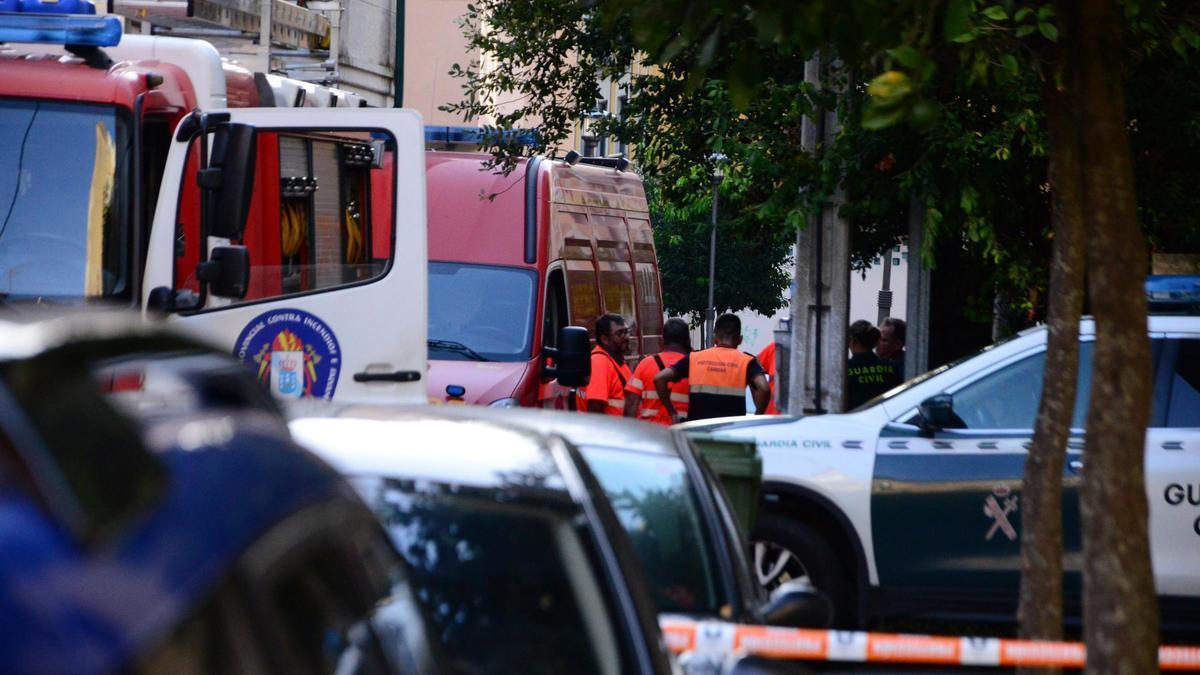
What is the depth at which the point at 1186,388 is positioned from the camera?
8.59 meters

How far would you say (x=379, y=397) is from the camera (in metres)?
8.12

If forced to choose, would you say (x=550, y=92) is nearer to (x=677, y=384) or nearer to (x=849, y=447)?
(x=677, y=384)

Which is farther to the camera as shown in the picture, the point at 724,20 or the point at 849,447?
the point at 849,447

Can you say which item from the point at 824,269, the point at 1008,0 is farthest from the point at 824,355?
the point at 1008,0

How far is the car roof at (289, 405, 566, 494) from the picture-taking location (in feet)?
12.1

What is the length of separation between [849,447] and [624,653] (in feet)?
18.5

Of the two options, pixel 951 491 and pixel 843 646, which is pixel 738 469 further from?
pixel 951 491

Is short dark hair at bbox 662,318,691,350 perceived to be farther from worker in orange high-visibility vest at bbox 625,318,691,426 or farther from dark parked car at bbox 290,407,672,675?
dark parked car at bbox 290,407,672,675

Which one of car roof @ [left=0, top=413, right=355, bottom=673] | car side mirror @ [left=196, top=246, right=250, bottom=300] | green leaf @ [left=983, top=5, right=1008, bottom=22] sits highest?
green leaf @ [left=983, top=5, right=1008, bottom=22]

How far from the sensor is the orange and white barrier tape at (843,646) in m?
4.35

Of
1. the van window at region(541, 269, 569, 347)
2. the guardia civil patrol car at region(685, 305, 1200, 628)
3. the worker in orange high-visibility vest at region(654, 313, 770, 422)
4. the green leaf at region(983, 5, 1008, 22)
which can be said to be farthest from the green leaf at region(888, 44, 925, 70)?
the van window at region(541, 269, 569, 347)

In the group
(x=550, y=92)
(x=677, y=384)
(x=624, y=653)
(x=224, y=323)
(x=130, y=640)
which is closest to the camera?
(x=130, y=640)

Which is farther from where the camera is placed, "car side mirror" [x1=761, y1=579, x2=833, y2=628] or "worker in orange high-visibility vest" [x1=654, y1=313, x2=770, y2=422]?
"worker in orange high-visibility vest" [x1=654, y1=313, x2=770, y2=422]

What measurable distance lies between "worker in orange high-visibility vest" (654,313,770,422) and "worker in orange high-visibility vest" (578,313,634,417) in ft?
1.30
